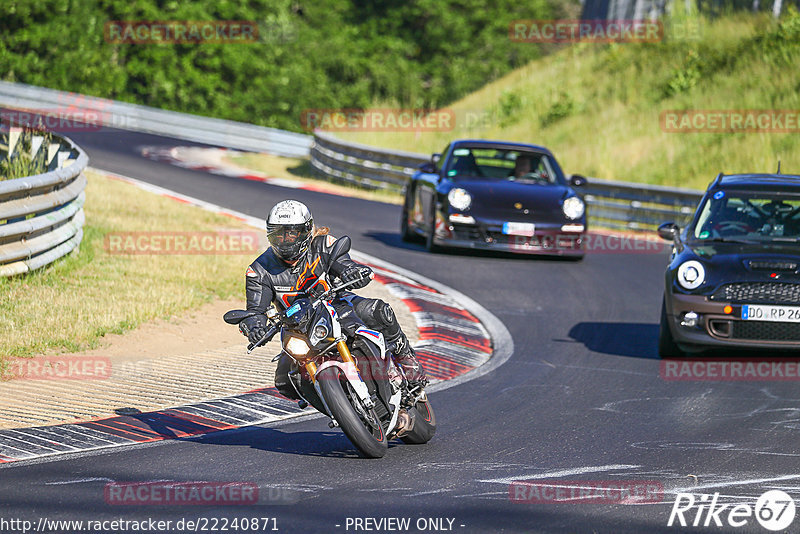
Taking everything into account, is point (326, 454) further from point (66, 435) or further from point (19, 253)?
point (19, 253)

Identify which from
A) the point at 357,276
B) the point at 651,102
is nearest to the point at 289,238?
the point at 357,276

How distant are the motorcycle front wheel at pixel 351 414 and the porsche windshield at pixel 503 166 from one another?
1020 centimetres

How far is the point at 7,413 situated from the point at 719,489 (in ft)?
14.8

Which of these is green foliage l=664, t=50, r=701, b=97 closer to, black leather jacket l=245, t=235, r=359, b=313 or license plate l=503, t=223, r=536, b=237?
license plate l=503, t=223, r=536, b=237

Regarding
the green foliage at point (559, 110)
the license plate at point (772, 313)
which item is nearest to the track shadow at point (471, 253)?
the license plate at point (772, 313)

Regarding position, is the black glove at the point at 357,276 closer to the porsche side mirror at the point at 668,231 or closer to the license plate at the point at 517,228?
the porsche side mirror at the point at 668,231

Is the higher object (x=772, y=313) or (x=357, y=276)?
(x=357, y=276)

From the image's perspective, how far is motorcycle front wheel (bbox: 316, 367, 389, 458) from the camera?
20.7ft

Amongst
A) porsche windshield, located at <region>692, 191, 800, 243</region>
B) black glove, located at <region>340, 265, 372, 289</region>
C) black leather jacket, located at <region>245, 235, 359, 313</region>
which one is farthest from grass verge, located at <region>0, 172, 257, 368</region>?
porsche windshield, located at <region>692, 191, 800, 243</region>

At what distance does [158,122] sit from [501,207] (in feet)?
76.9

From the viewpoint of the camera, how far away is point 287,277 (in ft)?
21.9

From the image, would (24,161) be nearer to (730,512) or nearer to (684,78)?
(730,512)

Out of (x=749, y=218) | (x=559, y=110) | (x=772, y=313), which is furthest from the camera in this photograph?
(x=559, y=110)

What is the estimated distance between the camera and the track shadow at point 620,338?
10977mm
